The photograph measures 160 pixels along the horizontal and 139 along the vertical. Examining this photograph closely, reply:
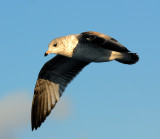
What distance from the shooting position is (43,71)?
13789 millimetres

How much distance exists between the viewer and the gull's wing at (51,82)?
1377cm

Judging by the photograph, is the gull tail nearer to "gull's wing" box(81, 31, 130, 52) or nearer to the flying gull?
the flying gull

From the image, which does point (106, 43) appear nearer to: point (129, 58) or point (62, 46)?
point (62, 46)

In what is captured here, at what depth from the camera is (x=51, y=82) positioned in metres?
14.1

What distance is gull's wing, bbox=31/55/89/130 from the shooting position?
1377 cm

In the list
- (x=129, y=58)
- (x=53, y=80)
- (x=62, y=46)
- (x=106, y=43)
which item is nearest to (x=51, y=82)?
(x=53, y=80)

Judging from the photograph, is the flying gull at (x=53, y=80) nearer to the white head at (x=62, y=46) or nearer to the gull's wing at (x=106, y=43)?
the white head at (x=62, y=46)

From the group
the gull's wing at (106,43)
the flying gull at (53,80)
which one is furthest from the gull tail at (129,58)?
the gull's wing at (106,43)

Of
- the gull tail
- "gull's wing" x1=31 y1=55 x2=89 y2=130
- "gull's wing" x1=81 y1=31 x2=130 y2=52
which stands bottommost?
"gull's wing" x1=31 y1=55 x2=89 y2=130

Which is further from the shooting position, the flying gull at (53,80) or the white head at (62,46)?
the flying gull at (53,80)

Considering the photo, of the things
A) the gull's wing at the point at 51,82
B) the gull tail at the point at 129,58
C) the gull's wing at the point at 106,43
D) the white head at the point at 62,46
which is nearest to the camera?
the gull's wing at the point at 106,43

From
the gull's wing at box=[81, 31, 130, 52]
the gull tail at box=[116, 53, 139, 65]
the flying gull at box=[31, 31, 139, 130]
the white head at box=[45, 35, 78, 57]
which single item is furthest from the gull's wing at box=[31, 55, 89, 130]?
the gull's wing at box=[81, 31, 130, 52]

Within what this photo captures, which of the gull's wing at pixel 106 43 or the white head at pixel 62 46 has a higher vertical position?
the gull's wing at pixel 106 43

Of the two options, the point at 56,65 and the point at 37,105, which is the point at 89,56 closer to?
the point at 56,65
